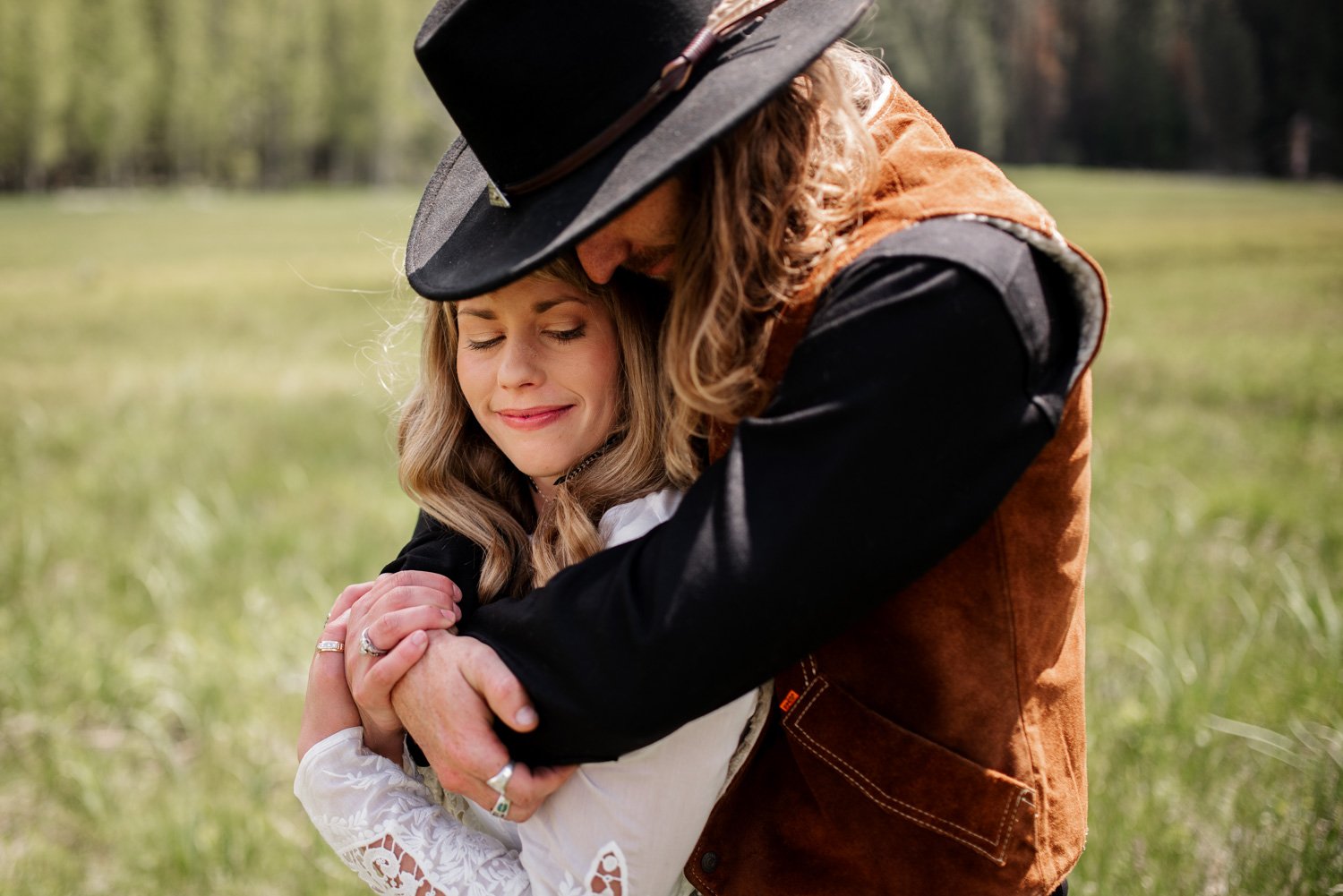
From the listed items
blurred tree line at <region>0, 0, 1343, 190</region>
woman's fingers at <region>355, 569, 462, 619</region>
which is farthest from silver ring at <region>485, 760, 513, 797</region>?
blurred tree line at <region>0, 0, 1343, 190</region>

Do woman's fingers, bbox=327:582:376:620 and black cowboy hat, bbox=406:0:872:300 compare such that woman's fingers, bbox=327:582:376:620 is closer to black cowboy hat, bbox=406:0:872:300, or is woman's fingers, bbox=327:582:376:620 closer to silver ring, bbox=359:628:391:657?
silver ring, bbox=359:628:391:657

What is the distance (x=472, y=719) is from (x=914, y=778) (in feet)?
1.96

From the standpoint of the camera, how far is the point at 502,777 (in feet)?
4.81

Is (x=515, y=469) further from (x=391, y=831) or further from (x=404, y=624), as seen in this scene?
(x=391, y=831)

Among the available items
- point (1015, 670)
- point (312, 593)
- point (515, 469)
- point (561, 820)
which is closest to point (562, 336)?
point (515, 469)

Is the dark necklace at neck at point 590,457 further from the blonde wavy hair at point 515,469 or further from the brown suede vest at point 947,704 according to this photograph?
the brown suede vest at point 947,704

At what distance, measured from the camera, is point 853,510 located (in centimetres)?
124

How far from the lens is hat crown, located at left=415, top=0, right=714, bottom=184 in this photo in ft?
4.59

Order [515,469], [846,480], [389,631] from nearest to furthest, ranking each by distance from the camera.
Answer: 1. [846,480]
2. [389,631]
3. [515,469]

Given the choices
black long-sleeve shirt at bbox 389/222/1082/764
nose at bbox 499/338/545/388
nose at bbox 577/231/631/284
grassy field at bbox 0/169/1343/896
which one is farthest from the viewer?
grassy field at bbox 0/169/1343/896

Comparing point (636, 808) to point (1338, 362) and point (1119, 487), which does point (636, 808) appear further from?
point (1338, 362)

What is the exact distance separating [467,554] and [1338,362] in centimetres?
857

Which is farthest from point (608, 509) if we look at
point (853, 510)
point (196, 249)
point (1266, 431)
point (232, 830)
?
point (196, 249)

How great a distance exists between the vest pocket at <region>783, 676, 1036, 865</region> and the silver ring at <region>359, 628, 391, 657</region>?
0.65 meters
